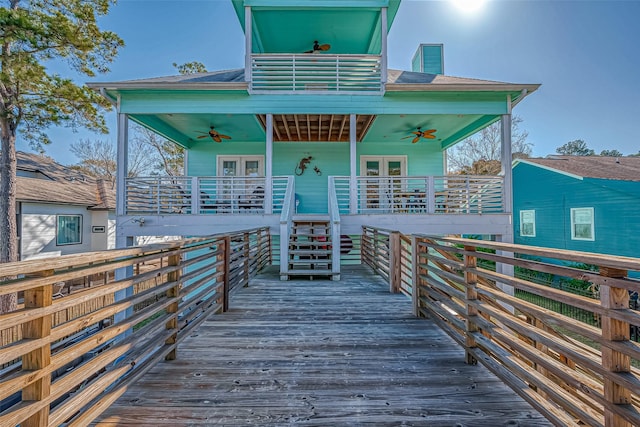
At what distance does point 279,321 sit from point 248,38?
6.99m

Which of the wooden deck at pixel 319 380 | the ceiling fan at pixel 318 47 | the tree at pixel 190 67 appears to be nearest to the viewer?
the wooden deck at pixel 319 380

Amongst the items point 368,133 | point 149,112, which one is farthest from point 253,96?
point 368,133

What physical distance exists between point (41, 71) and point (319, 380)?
13.0 metres

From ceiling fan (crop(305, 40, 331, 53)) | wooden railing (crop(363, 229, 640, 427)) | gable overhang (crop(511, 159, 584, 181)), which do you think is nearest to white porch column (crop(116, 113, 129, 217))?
ceiling fan (crop(305, 40, 331, 53))

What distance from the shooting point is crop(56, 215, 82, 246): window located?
12452 millimetres

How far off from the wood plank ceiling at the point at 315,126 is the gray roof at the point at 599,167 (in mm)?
9047

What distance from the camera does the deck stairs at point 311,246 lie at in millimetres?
6173

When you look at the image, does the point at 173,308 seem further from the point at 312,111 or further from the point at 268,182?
the point at 312,111

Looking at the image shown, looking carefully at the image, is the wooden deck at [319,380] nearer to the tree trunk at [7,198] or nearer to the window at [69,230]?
the tree trunk at [7,198]

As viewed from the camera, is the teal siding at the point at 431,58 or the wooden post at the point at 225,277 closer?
the wooden post at the point at 225,277

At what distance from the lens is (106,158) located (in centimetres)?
2445

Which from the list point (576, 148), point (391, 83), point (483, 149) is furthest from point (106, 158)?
point (576, 148)

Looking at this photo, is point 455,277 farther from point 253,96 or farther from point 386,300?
point 253,96

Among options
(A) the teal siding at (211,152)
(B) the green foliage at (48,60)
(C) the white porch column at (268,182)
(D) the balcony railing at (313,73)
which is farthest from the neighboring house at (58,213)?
(D) the balcony railing at (313,73)
